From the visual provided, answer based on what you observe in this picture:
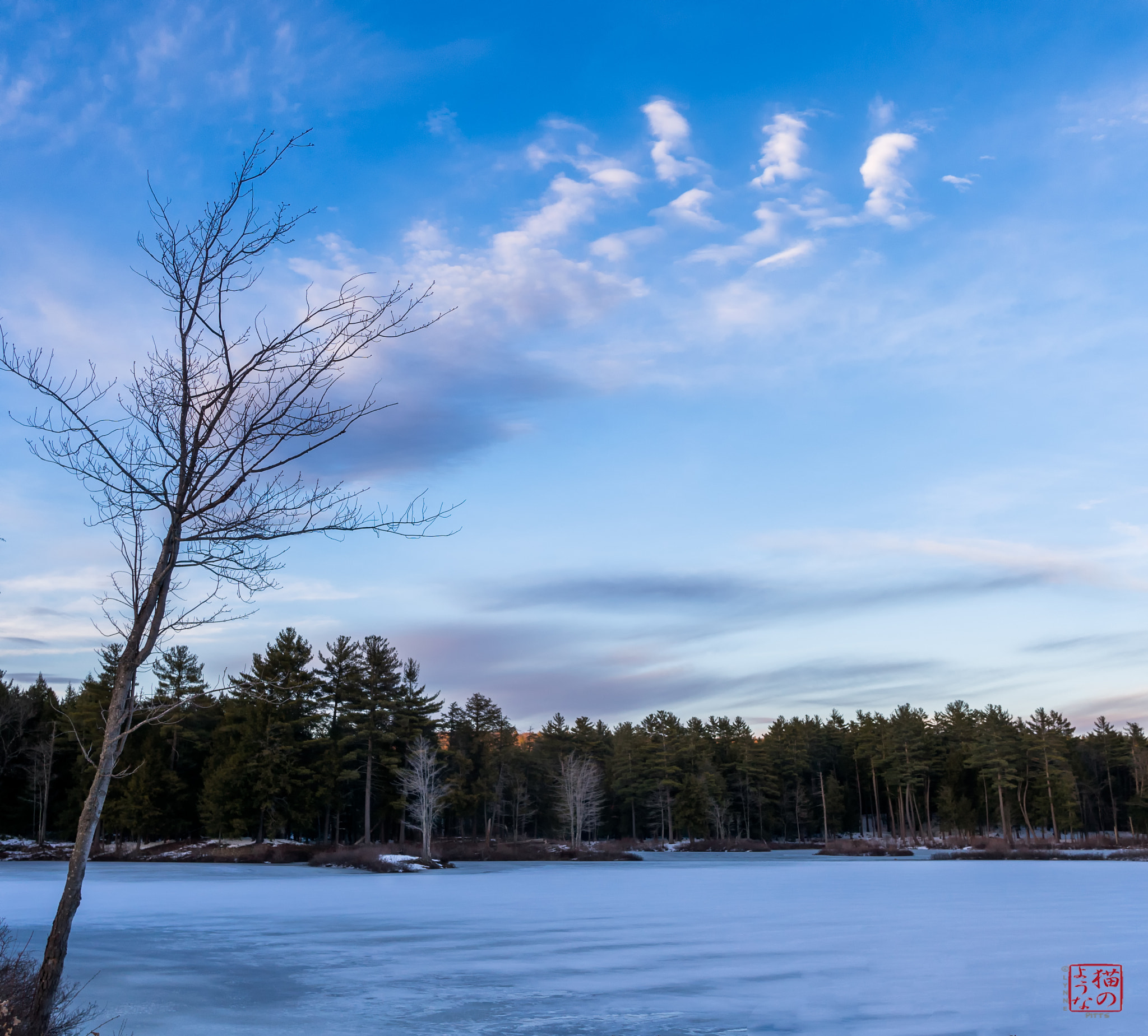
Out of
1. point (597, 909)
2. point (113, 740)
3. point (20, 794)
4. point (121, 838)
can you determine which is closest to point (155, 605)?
point (113, 740)

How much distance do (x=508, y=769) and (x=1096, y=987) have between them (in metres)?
70.2

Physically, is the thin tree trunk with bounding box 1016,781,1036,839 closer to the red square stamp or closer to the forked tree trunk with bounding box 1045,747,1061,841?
the forked tree trunk with bounding box 1045,747,1061,841

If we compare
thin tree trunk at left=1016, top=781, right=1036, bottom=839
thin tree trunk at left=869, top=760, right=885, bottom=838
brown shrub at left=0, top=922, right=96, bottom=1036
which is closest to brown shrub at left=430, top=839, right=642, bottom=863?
thin tree trunk at left=869, top=760, right=885, bottom=838

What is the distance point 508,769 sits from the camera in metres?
77.4

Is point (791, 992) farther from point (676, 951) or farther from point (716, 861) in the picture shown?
point (716, 861)

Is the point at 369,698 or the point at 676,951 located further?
the point at 369,698

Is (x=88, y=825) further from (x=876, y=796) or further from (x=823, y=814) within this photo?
Answer: (x=823, y=814)

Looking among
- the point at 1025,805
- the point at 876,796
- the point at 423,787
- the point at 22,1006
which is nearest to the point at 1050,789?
the point at 1025,805

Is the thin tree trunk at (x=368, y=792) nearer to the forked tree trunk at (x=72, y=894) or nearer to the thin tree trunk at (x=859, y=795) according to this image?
the forked tree trunk at (x=72, y=894)

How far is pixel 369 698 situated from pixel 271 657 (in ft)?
23.3

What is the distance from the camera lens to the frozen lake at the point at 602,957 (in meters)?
8.95

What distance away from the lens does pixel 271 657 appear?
185 ft

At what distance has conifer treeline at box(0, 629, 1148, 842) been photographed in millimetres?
55000

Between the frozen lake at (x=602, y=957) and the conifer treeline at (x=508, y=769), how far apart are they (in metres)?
17.0
